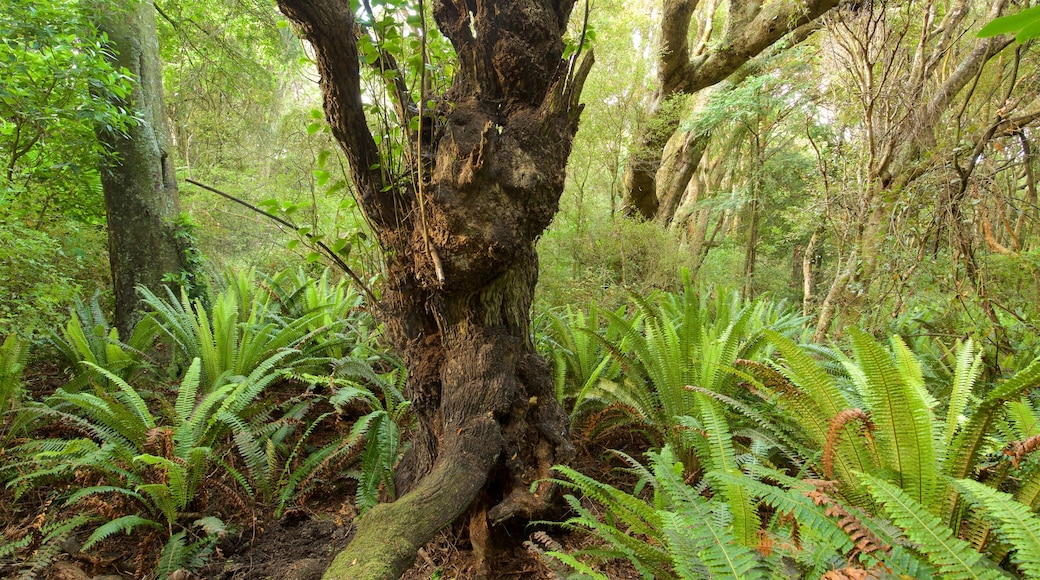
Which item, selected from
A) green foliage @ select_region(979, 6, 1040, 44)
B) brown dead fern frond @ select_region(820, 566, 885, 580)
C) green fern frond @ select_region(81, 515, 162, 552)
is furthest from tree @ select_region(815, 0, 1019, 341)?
green fern frond @ select_region(81, 515, 162, 552)

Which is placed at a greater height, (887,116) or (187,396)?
(887,116)

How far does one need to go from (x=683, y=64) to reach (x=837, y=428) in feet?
21.0

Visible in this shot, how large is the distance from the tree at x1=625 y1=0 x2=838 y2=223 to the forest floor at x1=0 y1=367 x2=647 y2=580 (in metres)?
5.50

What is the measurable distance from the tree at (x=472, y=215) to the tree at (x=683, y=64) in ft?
16.6

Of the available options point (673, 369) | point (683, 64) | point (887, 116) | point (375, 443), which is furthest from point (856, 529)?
point (683, 64)

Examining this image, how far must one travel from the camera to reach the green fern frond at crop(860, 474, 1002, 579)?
78cm

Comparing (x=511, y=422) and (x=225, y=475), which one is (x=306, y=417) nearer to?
(x=225, y=475)

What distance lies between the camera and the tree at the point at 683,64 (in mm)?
5836

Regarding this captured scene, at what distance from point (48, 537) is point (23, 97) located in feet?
8.32

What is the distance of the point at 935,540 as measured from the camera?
0.82 meters

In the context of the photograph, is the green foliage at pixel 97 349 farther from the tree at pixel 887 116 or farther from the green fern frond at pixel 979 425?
the tree at pixel 887 116

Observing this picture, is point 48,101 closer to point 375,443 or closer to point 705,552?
point 375,443

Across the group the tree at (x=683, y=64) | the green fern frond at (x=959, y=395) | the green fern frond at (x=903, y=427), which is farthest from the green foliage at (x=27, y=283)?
the tree at (x=683, y=64)

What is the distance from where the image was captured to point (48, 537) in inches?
57.1
